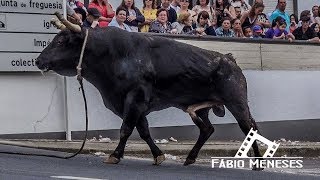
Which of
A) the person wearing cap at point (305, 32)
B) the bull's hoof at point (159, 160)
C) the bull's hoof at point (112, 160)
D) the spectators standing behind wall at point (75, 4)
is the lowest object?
the bull's hoof at point (159, 160)

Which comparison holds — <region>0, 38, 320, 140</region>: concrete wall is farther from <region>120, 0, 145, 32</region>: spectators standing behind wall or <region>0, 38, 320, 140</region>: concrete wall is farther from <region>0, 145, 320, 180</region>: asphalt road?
<region>0, 145, 320, 180</region>: asphalt road

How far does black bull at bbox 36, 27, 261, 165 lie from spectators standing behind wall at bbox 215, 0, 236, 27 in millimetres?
6480

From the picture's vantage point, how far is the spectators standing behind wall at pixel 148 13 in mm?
15867

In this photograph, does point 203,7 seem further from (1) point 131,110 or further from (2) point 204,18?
(1) point 131,110

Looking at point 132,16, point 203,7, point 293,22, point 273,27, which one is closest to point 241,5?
point 273,27

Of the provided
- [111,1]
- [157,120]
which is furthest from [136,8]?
[157,120]

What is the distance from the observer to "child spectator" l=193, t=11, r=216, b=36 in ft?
54.8

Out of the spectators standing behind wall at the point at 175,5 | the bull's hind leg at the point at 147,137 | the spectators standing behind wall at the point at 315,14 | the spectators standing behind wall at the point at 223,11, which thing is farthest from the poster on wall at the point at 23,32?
the spectators standing behind wall at the point at 315,14

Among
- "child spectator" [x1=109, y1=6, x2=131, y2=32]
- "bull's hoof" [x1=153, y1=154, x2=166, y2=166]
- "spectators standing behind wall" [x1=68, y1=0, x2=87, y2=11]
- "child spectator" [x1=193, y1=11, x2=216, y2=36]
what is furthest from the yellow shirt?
"bull's hoof" [x1=153, y1=154, x2=166, y2=166]

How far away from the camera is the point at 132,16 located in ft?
51.1

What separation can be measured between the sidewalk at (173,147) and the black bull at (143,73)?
2.34 meters

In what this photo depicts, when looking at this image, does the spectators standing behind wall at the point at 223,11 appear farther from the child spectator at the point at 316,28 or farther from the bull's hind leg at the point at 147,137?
the bull's hind leg at the point at 147,137

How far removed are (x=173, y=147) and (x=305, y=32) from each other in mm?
5808

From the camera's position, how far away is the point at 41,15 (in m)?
14.3
